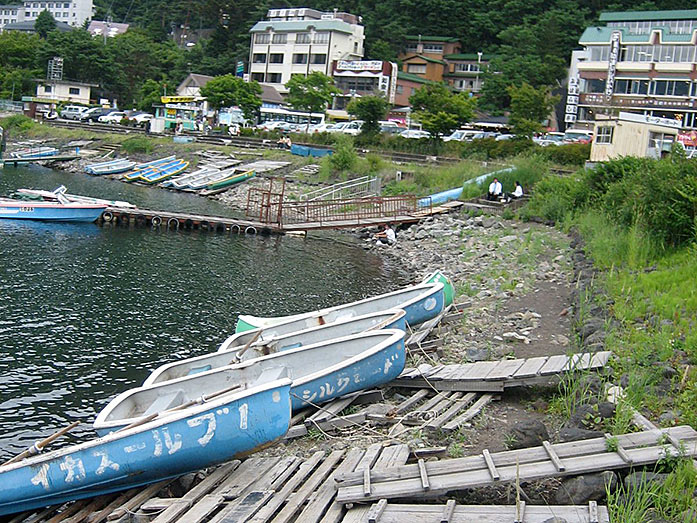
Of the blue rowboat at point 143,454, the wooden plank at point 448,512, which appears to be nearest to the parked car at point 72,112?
the blue rowboat at point 143,454

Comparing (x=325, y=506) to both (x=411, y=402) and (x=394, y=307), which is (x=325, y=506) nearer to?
(x=411, y=402)

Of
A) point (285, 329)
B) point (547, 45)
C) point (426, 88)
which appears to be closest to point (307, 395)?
point (285, 329)

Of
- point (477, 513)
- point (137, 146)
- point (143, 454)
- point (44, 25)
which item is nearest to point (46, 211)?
point (143, 454)

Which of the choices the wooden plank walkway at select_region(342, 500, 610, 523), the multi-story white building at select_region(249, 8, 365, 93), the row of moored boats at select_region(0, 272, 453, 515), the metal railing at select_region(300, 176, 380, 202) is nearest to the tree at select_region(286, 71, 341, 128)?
the multi-story white building at select_region(249, 8, 365, 93)

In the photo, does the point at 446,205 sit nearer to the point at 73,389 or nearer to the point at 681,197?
the point at 681,197

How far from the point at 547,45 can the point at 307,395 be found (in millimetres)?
Answer: 77033

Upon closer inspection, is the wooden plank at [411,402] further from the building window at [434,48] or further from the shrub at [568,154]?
the building window at [434,48]

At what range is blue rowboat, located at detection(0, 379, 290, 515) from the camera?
9.98 metres

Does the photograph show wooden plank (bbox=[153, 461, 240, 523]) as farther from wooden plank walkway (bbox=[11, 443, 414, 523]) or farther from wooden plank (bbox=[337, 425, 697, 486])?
wooden plank (bbox=[337, 425, 697, 486])

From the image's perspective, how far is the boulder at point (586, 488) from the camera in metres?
8.36

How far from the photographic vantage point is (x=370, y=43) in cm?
9756

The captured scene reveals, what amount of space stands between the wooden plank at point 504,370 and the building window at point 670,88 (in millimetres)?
60756

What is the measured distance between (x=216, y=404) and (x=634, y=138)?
34952 millimetres

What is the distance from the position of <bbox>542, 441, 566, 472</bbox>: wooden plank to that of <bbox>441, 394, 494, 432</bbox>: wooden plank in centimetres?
202
